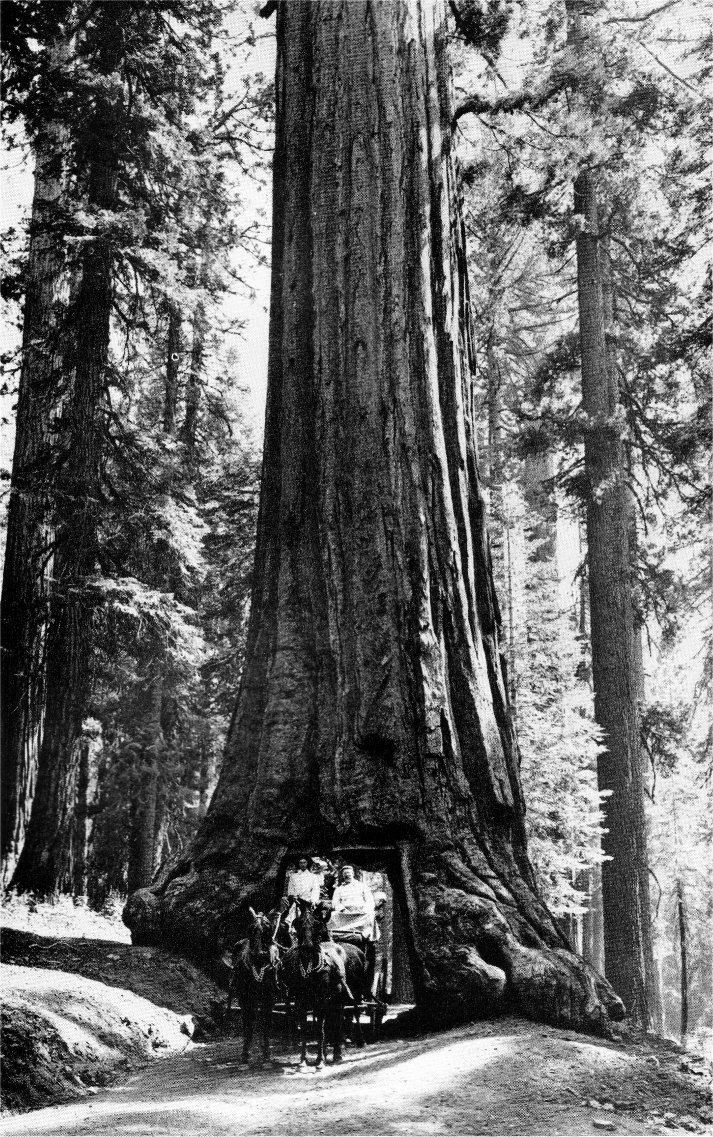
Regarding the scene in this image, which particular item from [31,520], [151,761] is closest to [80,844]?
[151,761]

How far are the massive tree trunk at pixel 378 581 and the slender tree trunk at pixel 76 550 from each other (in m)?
5.31

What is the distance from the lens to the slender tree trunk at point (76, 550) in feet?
36.2

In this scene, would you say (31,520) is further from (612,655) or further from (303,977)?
(303,977)

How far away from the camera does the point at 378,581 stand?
6.11 m

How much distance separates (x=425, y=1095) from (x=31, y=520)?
31.2ft

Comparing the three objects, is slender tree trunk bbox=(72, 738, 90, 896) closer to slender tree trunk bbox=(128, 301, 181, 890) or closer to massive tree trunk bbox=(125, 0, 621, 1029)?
slender tree trunk bbox=(128, 301, 181, 890)

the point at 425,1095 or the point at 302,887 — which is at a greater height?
the point at 302,887

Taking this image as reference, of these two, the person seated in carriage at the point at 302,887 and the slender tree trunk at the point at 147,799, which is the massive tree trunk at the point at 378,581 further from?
the slender tree trunk at the point at 147,799

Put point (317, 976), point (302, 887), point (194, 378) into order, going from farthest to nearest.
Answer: point (194, 378) → point (302, 887) → point (317, 976)

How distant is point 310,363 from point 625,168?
27.1ft

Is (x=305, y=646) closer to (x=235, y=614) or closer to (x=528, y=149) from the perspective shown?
(x=528, y=149)

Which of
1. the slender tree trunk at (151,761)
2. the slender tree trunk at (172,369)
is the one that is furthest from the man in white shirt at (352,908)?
the slender tree trunk at (151,761)

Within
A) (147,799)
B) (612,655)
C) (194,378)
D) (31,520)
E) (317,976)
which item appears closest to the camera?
(317,976)

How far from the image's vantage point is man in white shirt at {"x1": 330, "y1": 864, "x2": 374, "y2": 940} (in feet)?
16.3
